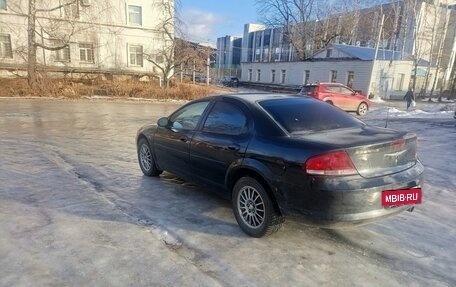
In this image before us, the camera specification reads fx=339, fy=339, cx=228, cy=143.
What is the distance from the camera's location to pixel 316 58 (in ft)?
122

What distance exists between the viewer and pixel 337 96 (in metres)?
17.5

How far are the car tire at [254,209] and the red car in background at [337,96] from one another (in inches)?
550

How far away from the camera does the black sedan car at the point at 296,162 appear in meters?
3.08

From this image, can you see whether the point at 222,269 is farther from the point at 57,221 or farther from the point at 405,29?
the point at 405,29

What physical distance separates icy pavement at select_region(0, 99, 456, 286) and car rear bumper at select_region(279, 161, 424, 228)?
43cm

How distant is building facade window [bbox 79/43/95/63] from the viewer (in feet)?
102

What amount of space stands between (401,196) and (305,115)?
51.9 inches

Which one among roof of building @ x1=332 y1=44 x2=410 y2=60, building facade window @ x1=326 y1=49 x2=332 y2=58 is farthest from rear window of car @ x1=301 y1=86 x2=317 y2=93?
building facade window @ x1=326 y1=49 x2=332 y2=58

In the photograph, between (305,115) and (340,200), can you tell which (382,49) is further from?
(340,200)

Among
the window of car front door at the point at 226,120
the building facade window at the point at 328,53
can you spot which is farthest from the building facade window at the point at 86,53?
the window of car front door at the point at 226,120

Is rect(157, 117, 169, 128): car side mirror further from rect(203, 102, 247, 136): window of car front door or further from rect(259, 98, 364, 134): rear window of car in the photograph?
rect(259, 98, 364, 134): rear window of car

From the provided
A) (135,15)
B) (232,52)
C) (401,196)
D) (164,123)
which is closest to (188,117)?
(164,123)

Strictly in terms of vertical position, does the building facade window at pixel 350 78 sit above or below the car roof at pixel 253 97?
above

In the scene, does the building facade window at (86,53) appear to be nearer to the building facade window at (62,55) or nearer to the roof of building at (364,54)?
the building facade window at (62,55)
